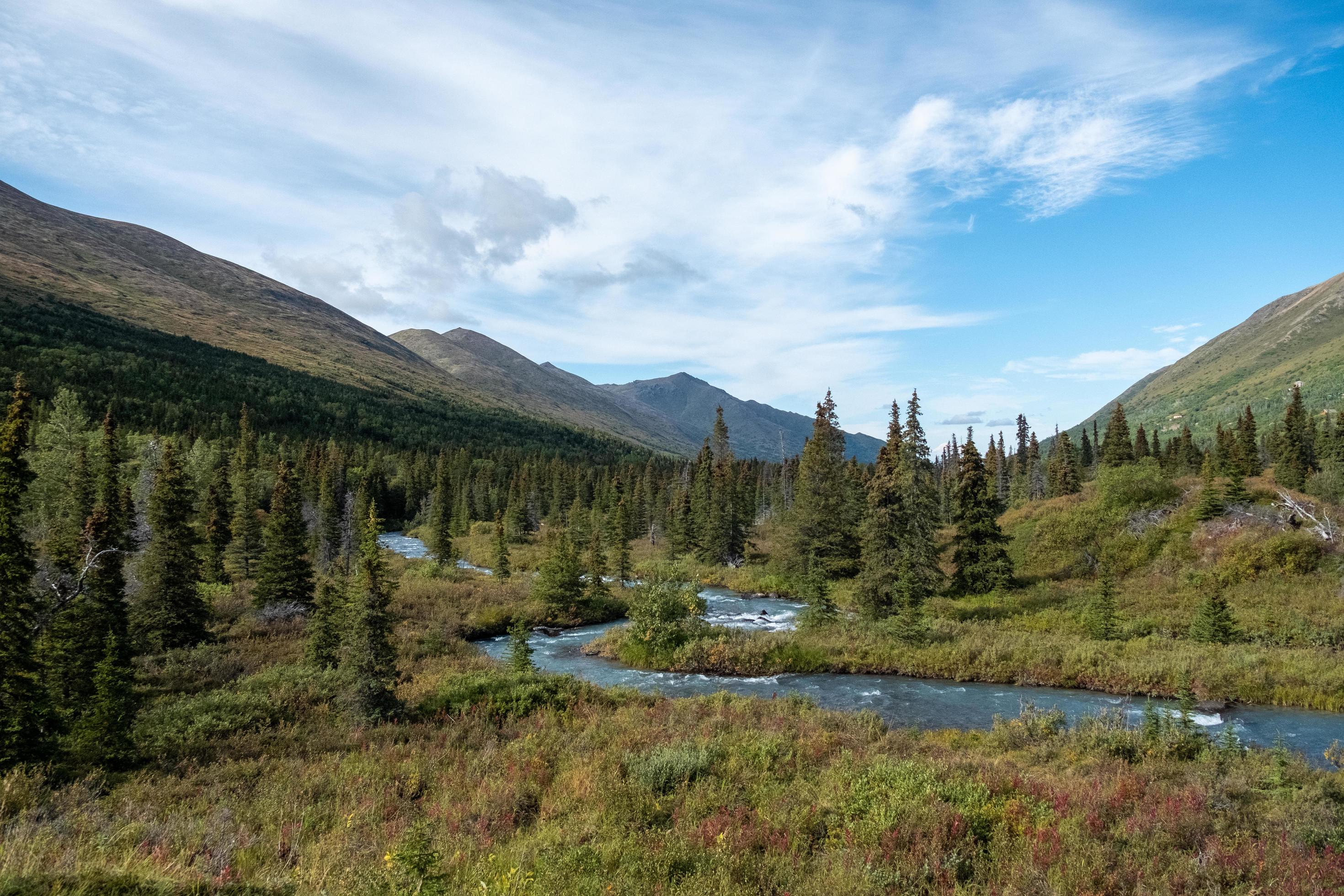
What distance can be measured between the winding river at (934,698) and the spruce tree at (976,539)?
16.5 m

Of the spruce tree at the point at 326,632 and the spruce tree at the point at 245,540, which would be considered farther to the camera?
the spruce tree at the point at 245,540

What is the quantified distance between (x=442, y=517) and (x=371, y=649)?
63.2 metres

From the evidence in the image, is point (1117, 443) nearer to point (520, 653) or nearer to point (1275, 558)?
point (1275, 558)

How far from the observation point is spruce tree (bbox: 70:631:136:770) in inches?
477

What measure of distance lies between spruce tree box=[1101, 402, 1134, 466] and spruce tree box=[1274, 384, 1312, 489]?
14.8 m

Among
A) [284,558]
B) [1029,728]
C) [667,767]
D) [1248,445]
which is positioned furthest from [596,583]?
[1248,445]

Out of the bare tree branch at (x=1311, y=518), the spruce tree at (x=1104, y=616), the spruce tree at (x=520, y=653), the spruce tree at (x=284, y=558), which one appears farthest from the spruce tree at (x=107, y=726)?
the bare tree branch at (x=1311, y=518)

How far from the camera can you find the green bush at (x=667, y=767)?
11.6 metres

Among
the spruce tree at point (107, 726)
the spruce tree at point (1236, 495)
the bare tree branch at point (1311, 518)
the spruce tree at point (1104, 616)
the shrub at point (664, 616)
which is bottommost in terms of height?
the shrub at point (664, 616)

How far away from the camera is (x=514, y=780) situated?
1192 centimetres

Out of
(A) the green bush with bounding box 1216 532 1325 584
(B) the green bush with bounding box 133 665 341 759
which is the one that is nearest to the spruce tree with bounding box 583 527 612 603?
(B) the green bush with bounding box 133 665 341 759

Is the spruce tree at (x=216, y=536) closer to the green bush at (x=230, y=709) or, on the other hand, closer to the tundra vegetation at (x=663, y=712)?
the tundra vegetation at (x=663, y=712)

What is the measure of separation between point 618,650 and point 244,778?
20.8 metres

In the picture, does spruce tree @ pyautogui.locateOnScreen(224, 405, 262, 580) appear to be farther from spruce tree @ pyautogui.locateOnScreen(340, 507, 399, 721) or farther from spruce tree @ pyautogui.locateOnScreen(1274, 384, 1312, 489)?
spruce tree @ pyautogui.locateOnScreen(1274, 384, 1312, 489)
